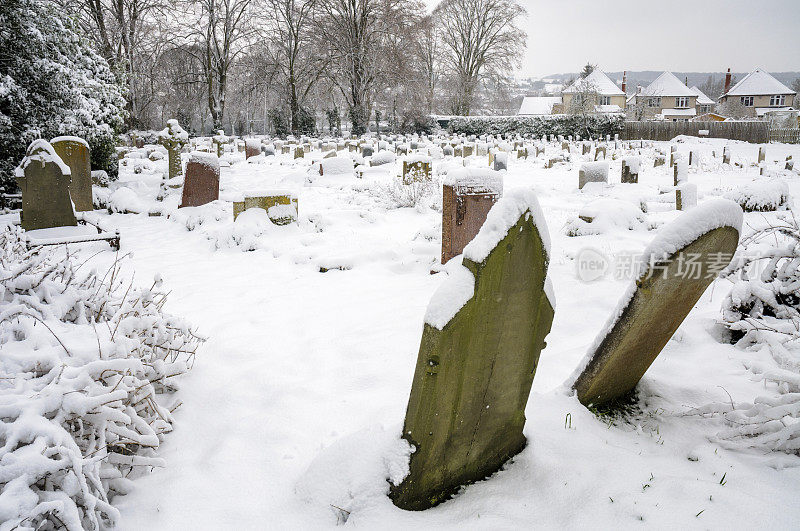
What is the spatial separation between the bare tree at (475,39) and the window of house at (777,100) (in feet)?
132

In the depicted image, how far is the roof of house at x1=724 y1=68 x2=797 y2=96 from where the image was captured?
57.8 meters

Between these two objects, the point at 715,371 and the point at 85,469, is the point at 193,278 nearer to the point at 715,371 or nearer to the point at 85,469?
the point at 85,469

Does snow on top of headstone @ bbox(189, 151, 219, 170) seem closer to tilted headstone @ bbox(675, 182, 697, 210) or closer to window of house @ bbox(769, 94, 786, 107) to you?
tilted headstone @ bbox(675, 182, 697, 210)

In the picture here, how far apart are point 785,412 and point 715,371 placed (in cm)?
89

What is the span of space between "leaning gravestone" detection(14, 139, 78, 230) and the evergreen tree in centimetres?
296

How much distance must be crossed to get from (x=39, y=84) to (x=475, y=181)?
8.64 metres

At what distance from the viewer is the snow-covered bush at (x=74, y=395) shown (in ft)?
5.24

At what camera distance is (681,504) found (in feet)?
5.87

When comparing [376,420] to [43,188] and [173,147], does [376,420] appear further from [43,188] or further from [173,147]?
[173,147]

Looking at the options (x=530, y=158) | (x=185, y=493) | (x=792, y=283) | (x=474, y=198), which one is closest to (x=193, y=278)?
(x=474, y=198)

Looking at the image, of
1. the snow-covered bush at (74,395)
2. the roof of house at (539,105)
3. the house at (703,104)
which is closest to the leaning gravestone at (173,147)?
the snow-covered bush at (74,395)

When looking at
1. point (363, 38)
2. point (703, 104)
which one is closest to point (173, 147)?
point (363, 38)

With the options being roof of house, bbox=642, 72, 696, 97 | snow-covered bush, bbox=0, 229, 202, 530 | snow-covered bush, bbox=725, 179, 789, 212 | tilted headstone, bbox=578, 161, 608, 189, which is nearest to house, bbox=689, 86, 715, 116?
roof of house, bbox=642, 72, 696, 97

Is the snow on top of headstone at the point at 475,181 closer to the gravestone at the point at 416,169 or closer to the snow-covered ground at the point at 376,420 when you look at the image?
the snow-covered ground at the point at 376,420
